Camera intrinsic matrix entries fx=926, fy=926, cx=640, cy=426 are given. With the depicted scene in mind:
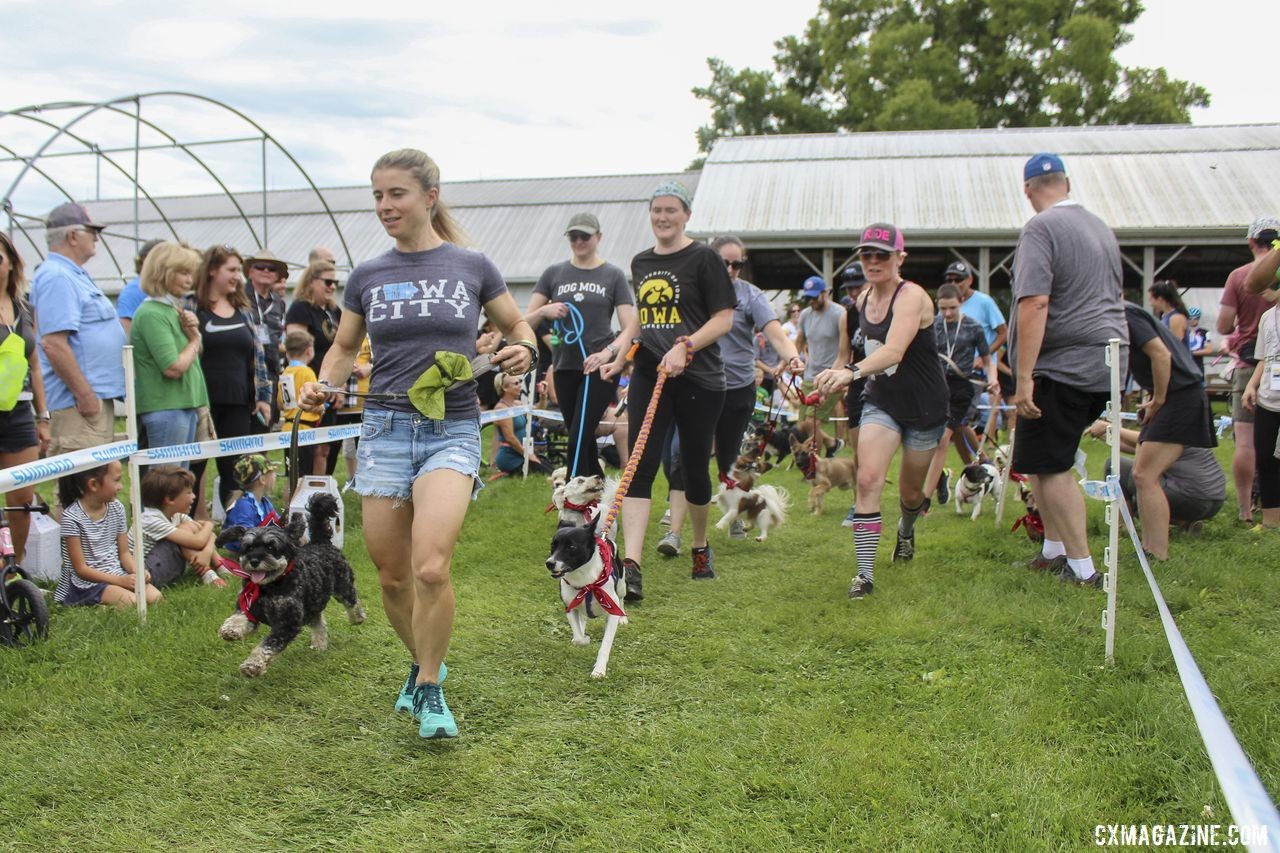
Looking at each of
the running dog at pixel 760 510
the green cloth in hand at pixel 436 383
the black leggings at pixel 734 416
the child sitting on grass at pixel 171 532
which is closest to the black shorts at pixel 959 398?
the running dog at pixel 760 510

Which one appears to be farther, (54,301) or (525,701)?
(54,301)

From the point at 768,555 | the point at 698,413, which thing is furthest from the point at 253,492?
the point at 768,555

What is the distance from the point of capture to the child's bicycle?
4332mm

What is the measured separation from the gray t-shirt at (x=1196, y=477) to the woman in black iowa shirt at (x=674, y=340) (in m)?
3.15

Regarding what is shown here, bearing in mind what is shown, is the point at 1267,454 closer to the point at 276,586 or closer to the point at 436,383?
the point at 436,383

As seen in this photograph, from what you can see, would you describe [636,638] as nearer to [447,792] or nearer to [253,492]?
[447,792]

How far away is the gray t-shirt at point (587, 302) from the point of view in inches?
252

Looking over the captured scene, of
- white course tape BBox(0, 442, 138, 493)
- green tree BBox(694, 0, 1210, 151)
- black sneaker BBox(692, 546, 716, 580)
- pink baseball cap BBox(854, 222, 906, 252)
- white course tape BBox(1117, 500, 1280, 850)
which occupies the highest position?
green tree BBox(694, 0, 1210, 151)

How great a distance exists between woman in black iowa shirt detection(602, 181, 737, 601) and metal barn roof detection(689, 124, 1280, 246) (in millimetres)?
14915

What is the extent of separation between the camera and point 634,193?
97.0 feet

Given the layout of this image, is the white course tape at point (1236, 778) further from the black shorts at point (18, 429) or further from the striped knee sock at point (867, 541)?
the black shorts at point (18, 429)

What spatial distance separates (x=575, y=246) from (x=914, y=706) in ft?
12.9

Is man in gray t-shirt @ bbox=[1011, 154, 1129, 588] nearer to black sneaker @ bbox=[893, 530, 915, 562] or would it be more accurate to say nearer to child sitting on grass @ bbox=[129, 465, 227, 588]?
black sneaker @ bbox=[893, 530, 915, 562]

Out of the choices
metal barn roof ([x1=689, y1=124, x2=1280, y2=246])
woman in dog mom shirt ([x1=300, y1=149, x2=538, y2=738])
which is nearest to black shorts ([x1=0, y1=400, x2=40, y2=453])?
woman in dog mom shirt ([x1=300, y1=149, x2=538, y2=738])
